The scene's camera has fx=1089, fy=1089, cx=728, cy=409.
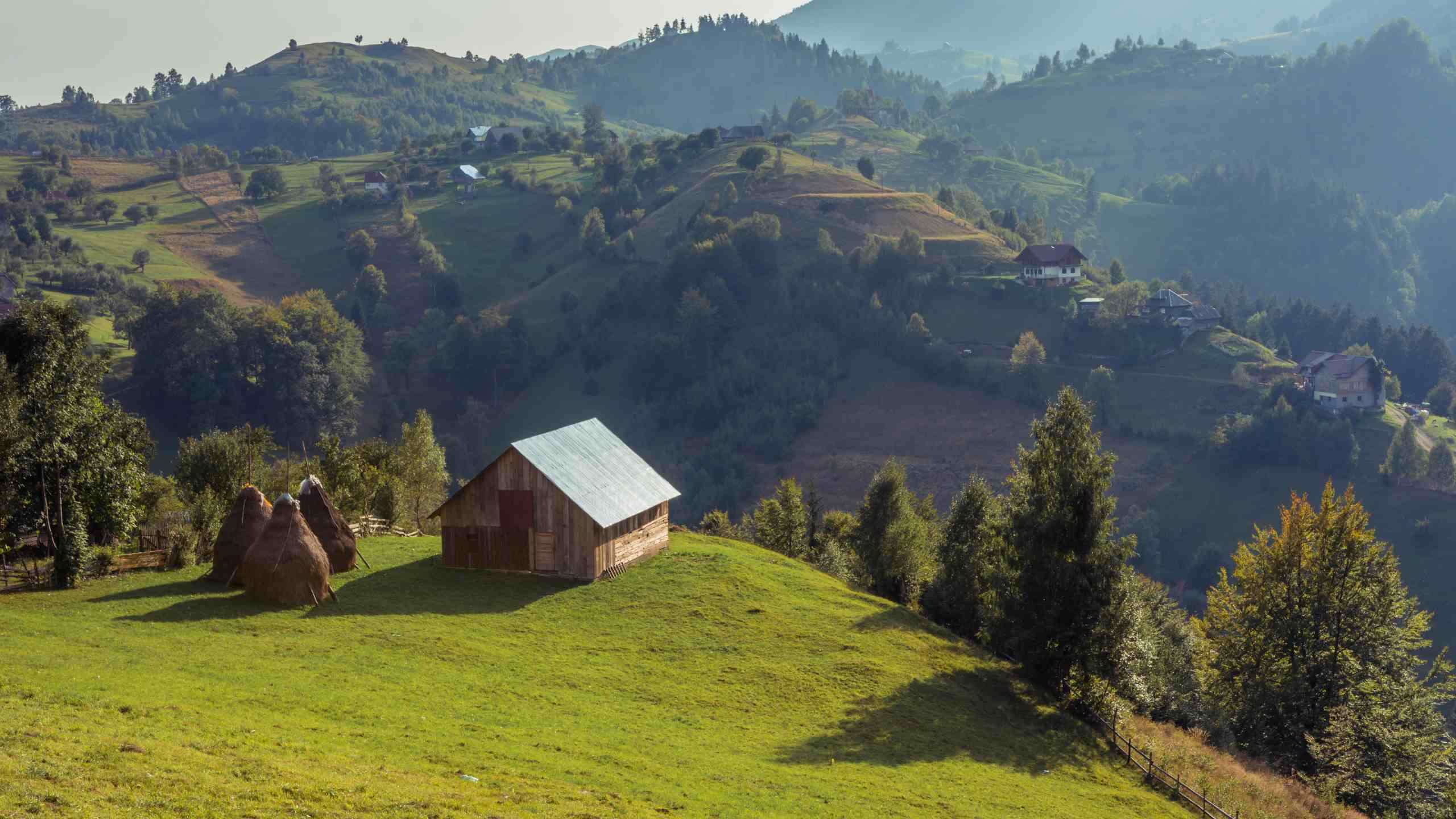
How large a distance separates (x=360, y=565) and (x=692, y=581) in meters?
14.2

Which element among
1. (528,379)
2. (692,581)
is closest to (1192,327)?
(528,379)

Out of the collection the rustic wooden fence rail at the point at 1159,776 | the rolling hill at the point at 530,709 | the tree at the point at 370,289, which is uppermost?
the tree at the point at 370,289

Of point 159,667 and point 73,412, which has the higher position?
point 73,412

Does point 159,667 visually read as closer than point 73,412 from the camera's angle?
Yes

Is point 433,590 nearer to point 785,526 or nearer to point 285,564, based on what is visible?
point 285,564

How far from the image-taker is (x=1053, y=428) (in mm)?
45062

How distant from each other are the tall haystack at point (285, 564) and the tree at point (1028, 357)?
11608 centimetres

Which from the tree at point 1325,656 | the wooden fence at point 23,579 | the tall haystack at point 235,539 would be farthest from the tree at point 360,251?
the tree at point 1325,656

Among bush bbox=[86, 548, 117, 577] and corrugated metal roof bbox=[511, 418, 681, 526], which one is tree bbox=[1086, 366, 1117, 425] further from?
bush bbox=[86, 548, 117, 577]

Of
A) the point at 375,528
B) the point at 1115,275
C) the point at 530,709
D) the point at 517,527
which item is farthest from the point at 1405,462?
the point at 530,709

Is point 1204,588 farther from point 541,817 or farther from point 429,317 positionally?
point 429,317

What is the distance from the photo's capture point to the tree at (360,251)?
18162 centimetres

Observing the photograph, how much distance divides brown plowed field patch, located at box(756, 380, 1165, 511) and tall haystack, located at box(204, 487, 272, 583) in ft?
311

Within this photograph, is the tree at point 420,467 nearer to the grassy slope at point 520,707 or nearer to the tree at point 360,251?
the grassy slope at point 520,707
